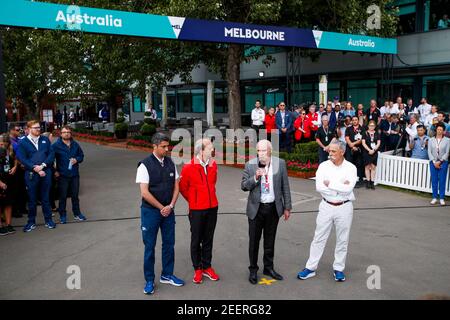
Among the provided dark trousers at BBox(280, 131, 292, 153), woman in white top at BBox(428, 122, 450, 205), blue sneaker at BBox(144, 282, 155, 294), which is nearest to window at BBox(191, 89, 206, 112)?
dark trousers at BBox(280, 131, 292, 153)

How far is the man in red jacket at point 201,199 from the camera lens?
5.59 metres

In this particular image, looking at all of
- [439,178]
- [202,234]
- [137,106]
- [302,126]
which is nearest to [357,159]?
[439,178]

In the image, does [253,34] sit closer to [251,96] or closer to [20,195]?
[20,195]

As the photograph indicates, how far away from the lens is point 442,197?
9.94m

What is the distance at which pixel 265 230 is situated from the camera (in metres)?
5.79

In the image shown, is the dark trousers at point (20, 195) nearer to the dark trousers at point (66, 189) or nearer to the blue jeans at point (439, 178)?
the dark trousers at point (66, 189)

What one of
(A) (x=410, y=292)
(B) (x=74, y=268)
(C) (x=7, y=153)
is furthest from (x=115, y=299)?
(C) (x=7, y=153)

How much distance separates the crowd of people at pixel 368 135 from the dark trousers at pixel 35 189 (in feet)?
17.9

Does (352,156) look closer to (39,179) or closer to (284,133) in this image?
(284,133)

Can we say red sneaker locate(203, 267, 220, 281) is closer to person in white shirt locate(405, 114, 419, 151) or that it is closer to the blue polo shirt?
the blue polo shirt

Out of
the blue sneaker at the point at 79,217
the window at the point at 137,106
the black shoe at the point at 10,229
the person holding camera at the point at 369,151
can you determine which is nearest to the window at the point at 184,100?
the window at the point at 137,106

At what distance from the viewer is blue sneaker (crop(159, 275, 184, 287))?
557 centimetres

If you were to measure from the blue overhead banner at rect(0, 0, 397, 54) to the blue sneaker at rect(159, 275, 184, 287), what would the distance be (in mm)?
7221
